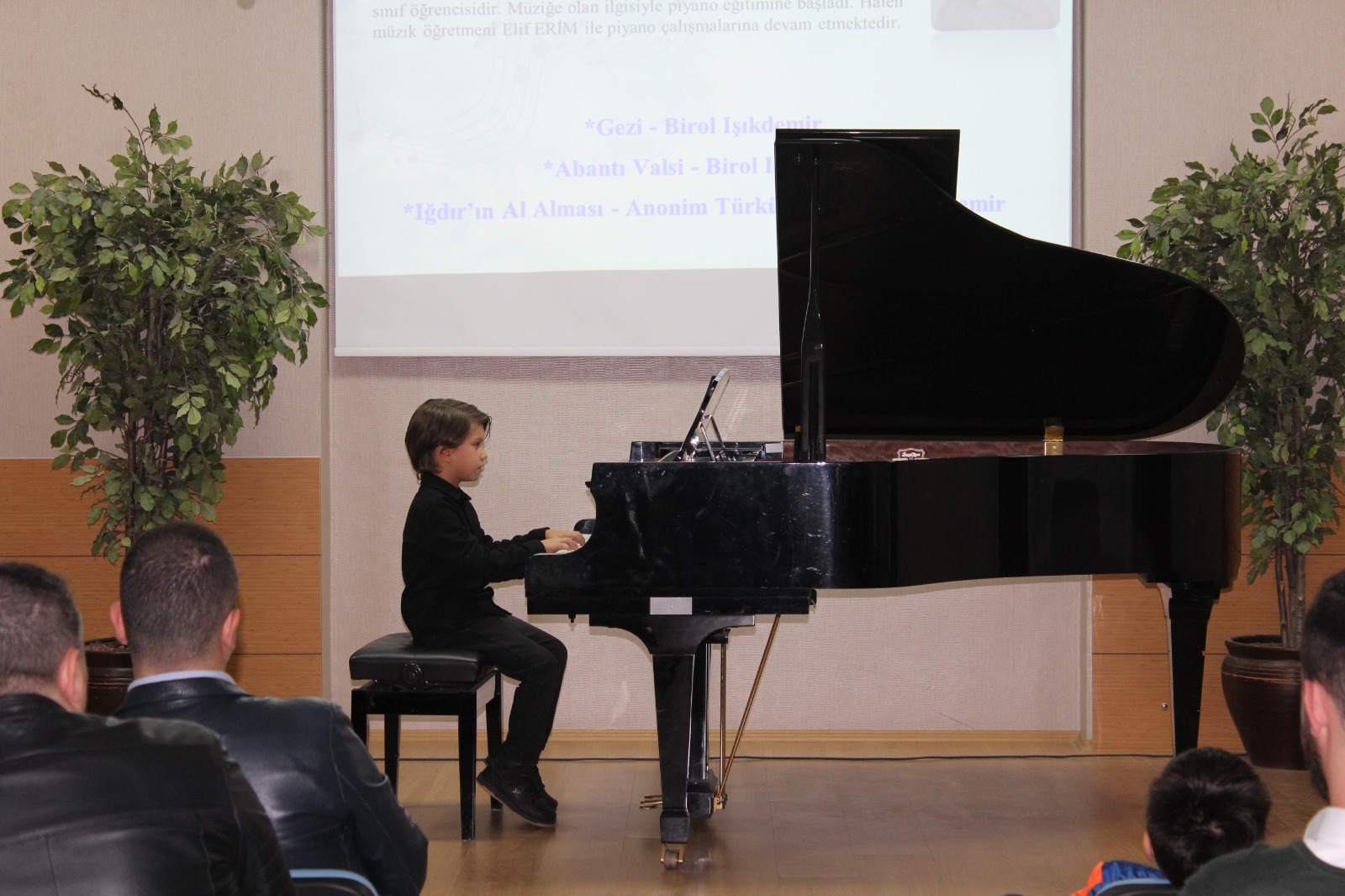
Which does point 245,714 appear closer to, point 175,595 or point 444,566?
point 175,595

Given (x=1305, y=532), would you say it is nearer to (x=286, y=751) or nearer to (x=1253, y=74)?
(x=1253, y=74)

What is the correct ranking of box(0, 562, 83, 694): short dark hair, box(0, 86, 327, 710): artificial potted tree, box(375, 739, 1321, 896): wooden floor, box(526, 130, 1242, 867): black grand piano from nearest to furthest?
box(0, 562, 83, 694): short dark hair → box(526, 130, 1242, 867): black grand piano → box(375, 739, 1321, 896): wooden floor → box(0, 86, 327, 710): artificial potted tree

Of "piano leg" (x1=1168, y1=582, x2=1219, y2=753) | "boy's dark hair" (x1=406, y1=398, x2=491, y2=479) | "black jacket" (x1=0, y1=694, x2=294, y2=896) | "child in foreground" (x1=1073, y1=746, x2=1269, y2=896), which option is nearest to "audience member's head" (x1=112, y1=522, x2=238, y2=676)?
"black jacket" (x1=0, y1=694, x2=294, y2=896)

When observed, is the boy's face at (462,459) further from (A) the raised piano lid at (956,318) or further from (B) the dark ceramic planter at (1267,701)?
(B) the dark ceramic planter at (1267,701)

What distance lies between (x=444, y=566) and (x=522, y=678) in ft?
1.28

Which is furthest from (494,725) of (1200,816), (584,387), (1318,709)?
(1318,709)

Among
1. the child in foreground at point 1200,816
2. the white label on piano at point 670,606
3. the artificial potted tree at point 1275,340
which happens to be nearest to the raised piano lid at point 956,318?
the artificial potted tree at point 1275,340

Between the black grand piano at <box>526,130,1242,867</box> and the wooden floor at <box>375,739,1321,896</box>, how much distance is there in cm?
20

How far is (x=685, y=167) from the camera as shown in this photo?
4438 mm

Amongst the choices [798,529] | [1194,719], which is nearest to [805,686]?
[1194,719]

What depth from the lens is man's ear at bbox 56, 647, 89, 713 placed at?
1.36 m

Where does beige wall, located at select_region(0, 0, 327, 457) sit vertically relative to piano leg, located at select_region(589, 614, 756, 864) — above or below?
above

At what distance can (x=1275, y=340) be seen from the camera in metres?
3.91

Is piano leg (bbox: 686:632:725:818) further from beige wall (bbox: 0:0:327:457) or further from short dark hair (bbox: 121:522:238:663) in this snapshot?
short dark hair (bbox: 121:522:238:663)
